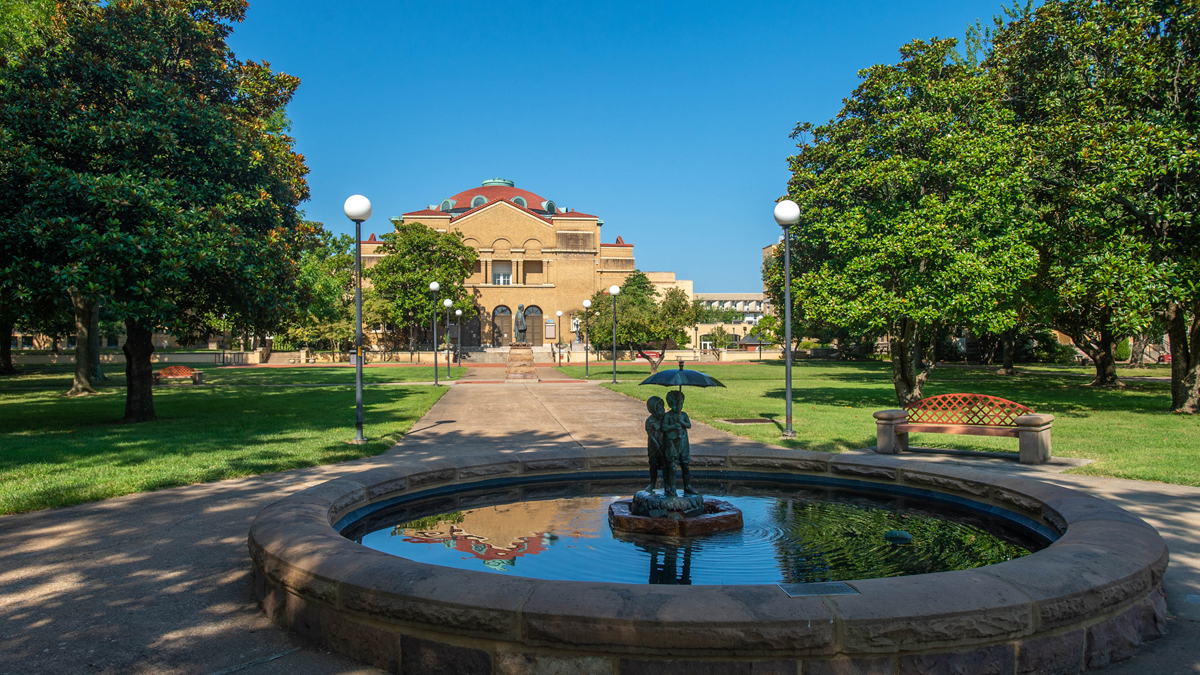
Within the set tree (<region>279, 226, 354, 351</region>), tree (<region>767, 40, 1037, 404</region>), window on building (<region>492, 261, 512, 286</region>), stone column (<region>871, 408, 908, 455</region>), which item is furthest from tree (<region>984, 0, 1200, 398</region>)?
window on building (<region>492, 261, 512, 286</region>)

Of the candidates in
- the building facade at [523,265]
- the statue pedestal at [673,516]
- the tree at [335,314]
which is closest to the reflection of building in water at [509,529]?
the statue pedestal at [673,516]

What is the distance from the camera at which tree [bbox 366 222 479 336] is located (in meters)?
56.1

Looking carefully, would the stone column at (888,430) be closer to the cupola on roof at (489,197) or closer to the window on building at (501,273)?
the window on building at (501,273)

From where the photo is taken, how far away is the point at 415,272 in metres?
56.2

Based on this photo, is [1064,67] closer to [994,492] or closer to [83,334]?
[994,492]

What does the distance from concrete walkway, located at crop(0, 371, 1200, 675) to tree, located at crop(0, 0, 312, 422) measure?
6211mm

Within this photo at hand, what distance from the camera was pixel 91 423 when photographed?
1506 cm

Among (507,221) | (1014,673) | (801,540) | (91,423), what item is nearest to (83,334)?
(91,423)

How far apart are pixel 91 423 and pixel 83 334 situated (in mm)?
10919

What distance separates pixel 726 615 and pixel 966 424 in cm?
936

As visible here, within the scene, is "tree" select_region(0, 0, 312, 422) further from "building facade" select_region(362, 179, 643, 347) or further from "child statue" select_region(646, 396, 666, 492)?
"building facade" select_region(362, 179, 643, 347)

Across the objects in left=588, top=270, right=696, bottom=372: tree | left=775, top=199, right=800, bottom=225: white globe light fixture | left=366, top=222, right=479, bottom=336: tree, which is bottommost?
left=588, top=270, right=696, bottom=372: tree

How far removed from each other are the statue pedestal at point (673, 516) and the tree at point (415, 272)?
5132cm

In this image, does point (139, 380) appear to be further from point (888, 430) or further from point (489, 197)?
point (489, 197)
